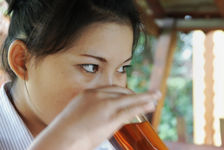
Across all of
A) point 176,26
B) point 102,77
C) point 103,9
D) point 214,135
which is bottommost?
point 214,135

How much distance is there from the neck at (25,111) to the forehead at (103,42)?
7.7 inches

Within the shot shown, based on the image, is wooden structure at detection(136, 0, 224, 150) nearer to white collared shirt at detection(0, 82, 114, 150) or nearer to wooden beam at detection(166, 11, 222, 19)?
wooden beam at detection(166, 11, 222, 19)

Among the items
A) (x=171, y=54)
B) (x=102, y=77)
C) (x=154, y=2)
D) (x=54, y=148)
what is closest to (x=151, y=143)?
(x=102, y=77)

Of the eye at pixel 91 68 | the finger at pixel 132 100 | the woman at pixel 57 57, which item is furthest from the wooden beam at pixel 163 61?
the finger at pixel 132 100

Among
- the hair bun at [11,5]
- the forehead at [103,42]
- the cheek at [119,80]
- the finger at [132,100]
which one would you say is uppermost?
the hair bun at [11,5]

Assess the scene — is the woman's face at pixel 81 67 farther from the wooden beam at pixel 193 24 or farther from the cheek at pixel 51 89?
the wooden beam at pixel 193 24

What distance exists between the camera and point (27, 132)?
0.88 m

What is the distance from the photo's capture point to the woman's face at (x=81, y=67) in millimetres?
814

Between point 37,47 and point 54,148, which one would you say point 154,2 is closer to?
point 37,47

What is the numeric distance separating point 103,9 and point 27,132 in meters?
0.37

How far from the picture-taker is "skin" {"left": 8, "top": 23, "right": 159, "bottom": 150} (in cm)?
56

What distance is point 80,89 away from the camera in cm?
83

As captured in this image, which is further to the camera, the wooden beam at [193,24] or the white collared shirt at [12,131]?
the wooden beam at [193,24]

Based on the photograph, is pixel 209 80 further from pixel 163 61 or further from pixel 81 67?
pixel 81 67
